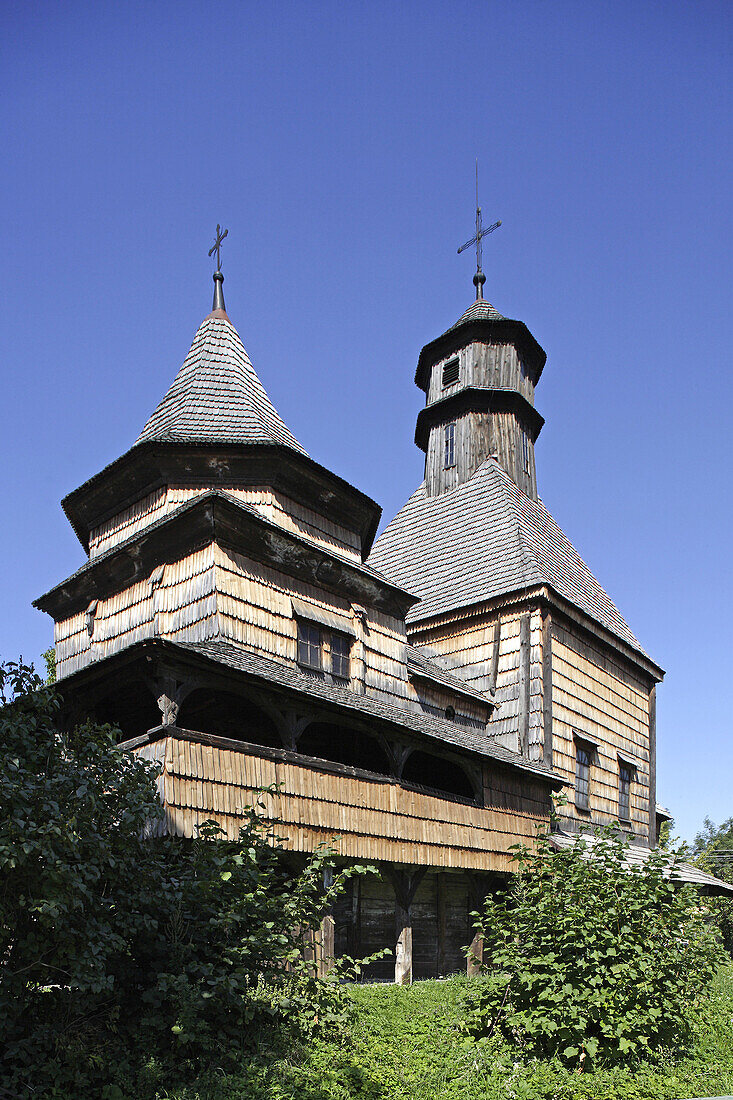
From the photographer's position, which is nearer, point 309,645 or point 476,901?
point 309,645

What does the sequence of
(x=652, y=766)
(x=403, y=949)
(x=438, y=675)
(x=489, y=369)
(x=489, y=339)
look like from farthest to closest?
(x=489, y=339) < (x=489, y=369) < (x=652, y=766) < (x=438, y=675) < (x=403, y=949)

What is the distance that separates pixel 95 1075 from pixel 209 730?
8.94 meters

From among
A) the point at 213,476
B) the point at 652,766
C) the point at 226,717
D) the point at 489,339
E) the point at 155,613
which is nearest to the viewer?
the point at 155,613

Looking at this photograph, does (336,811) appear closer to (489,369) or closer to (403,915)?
(403,915)

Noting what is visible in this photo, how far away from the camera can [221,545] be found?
14922mm

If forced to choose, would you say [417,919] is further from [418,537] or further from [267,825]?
[418,537]

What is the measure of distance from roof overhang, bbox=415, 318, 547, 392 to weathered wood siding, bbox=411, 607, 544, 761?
424 inches

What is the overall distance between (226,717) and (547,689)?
908cm

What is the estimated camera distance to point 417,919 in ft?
58.9

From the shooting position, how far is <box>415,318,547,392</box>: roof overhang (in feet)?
98.1

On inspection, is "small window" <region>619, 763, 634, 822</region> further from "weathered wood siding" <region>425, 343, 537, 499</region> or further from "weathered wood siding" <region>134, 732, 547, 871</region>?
"weathered wood siding" <region>425, 343, 537, 499</region>

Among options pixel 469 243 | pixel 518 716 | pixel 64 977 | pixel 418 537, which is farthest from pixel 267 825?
pixel 469 243

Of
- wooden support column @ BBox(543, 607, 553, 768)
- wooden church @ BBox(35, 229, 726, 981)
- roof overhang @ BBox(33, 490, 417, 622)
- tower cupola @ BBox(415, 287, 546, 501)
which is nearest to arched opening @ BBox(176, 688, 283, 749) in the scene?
wooden church @ BBox(35, 229, 726, 981)

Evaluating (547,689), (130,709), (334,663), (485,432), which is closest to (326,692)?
(334,663)
